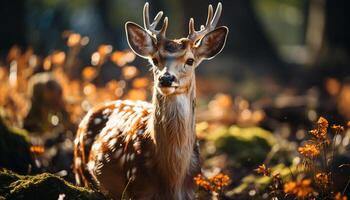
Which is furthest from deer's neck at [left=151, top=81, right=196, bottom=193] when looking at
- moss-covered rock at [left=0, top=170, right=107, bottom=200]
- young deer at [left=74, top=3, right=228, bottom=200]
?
moss-covered rock at [left=0, top=170, right=107, bottom=200]

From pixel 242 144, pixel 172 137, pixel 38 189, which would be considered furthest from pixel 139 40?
pixel 242 144

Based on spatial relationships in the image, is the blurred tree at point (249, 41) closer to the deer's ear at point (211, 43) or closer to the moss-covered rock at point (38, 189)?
the deer's ear at point (211, 43)

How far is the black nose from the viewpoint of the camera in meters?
6.02

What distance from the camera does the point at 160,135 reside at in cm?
627

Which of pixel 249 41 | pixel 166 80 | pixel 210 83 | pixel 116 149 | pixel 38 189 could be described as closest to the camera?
pixel 38 189

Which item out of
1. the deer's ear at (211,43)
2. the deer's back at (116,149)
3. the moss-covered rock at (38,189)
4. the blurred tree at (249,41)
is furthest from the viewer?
the blurred tree at (249,41)

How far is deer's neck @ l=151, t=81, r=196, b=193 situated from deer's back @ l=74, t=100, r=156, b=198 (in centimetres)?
11

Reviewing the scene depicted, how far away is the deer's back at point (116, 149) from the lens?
6.29 meters

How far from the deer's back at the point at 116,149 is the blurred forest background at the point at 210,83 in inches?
19.3

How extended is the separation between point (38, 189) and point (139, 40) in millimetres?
1876

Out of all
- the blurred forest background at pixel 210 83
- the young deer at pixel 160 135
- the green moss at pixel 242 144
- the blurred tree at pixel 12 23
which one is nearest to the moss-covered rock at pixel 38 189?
the young deer at pixel 160 135

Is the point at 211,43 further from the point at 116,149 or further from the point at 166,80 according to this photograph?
the point at 116,149

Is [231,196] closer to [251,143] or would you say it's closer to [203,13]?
[251,143]

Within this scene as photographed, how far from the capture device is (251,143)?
373 inches
